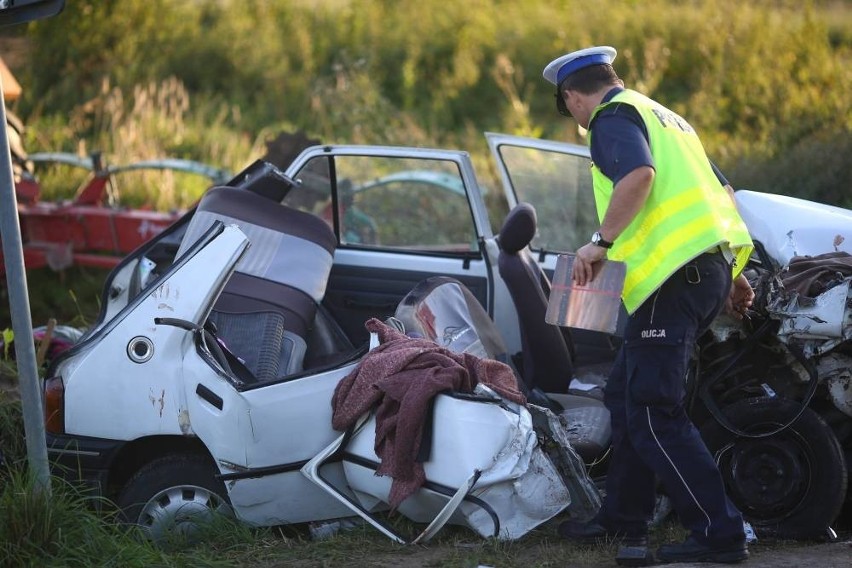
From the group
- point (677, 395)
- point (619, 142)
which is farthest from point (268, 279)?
point (677, 395)

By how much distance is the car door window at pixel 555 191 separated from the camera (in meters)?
6.03

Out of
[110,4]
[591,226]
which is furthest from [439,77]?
[591,226]

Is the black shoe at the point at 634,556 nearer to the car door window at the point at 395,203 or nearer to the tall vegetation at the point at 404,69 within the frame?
the car door window at the point at 395,203

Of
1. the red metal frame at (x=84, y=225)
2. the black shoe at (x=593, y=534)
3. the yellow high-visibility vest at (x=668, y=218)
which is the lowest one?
the black shoe at (x=593, y=534)

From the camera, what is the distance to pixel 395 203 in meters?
7.82

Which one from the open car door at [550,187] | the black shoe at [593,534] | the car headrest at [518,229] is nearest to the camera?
the black shoe at [593,534]

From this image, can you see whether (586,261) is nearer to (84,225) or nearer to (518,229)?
(518,229)

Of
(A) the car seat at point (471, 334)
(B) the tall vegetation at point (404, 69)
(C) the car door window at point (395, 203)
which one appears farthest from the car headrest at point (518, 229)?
(B) the tall vegetation at point (404, 69)

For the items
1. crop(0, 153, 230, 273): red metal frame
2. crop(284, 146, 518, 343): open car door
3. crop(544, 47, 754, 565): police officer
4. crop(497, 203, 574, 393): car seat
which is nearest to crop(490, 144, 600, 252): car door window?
crop(284, 146, 518, 343): open car door

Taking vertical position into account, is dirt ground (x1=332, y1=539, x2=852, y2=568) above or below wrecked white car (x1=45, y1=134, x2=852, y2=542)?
below

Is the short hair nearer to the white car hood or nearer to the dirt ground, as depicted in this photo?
the white car hood

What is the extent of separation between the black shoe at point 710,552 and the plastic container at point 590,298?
822 mm

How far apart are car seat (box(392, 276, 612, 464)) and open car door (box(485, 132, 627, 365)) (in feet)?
2.69

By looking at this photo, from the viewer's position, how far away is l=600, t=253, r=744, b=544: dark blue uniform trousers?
156 inches
